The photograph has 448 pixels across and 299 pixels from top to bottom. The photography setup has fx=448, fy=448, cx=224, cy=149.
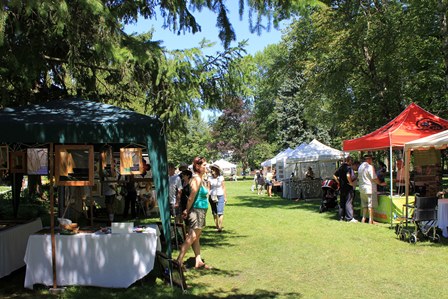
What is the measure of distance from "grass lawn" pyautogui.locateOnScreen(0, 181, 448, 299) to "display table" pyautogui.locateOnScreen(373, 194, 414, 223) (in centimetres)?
66

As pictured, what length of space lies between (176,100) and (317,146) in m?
14.8

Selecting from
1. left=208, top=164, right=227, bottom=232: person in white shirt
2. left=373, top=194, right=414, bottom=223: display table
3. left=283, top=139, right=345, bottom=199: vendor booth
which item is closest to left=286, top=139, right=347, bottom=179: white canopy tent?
left=283, top=139, right=345, bottom=199: vendor booth

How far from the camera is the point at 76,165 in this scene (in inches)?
253

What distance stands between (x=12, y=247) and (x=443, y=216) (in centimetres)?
799

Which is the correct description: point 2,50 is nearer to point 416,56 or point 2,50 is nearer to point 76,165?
point 76,165

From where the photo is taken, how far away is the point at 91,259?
5.95m

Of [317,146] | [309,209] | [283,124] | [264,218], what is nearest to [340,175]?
[264,218]

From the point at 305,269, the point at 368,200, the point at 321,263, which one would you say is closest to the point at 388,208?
the point at 368,200

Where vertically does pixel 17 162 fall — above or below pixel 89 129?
below

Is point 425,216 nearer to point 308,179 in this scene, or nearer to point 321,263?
point 321,263

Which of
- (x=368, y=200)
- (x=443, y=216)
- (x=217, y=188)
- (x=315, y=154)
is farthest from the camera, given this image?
(x=315, y=154)

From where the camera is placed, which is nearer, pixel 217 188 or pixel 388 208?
pixel 217 188

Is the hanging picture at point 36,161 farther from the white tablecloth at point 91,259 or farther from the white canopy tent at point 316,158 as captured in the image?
the white canopy tent at point 316,158

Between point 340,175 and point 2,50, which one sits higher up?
point 2,50
